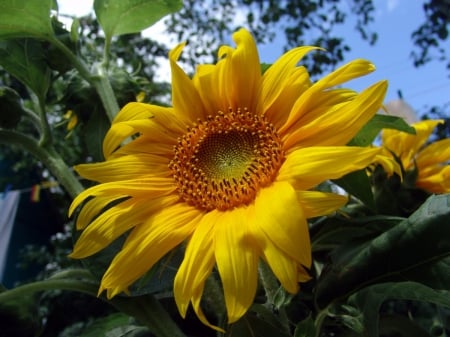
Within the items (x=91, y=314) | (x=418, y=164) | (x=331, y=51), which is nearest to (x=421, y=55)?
(x=331, y=51)

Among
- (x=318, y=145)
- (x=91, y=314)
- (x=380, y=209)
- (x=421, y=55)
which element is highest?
(x=318, y=145)

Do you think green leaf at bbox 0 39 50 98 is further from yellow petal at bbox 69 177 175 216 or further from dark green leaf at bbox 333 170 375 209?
dark green leaf at bbox 333 170 375 209

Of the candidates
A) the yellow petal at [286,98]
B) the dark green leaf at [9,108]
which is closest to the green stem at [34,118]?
the dark green leaf at [9,108]

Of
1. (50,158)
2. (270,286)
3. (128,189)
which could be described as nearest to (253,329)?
(270,286)

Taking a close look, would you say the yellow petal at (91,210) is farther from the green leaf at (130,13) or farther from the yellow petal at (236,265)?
the green leaf at (130,13)

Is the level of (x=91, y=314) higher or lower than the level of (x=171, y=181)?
lower

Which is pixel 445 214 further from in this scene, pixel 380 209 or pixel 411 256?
pixel 380 209

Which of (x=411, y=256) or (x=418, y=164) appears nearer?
(x=411, y=256)
